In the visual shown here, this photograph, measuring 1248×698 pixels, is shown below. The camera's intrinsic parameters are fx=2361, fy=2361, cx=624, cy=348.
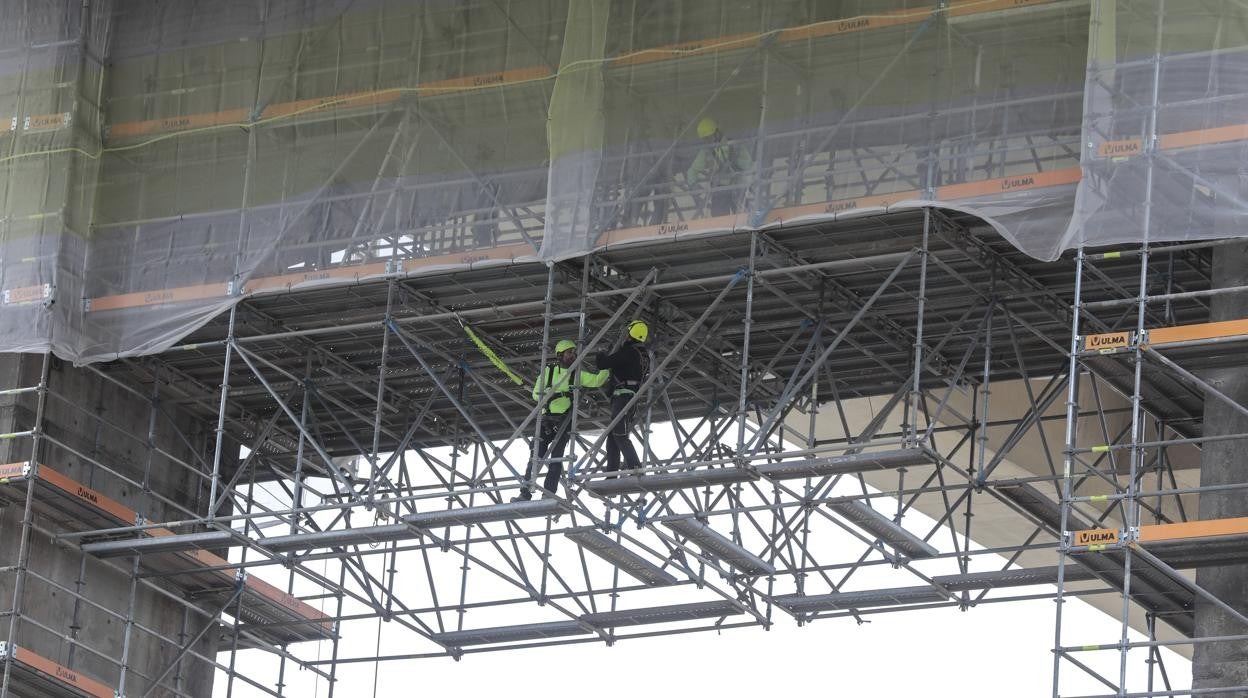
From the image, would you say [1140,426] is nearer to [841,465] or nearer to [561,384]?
[841,465]

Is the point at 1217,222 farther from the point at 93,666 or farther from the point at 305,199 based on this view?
the point at 93,666

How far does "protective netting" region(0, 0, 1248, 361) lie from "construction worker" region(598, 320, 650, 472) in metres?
1.42

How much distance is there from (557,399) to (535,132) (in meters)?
3.40

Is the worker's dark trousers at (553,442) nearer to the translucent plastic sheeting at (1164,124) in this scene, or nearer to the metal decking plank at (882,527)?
the metal decking plank at (882,527)

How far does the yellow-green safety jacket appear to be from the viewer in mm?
28531

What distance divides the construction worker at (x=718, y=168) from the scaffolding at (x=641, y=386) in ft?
0.59

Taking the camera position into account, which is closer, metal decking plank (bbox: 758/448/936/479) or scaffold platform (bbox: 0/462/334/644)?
metal decking plank (bbox: 758/448/936/479)

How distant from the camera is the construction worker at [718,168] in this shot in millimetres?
27656

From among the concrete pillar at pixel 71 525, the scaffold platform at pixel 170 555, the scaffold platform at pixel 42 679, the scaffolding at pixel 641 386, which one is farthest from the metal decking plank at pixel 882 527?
the scaffold platform at pixel 42 679

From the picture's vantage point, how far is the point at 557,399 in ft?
94.3

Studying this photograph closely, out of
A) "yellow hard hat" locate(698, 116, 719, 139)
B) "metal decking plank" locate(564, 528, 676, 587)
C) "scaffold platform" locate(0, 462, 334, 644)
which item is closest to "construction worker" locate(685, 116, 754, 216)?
"yellow hard hat" locate(698, 116, 719, 139)

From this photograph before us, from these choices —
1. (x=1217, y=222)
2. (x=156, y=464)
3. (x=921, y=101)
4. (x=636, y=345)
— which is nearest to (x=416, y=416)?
(x=156, y=464)

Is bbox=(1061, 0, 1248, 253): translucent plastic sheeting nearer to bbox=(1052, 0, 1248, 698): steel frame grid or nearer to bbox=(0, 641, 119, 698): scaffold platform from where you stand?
bbox=(1052, 0, 1248, 698): steel frame grid

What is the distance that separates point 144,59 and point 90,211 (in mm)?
2232
